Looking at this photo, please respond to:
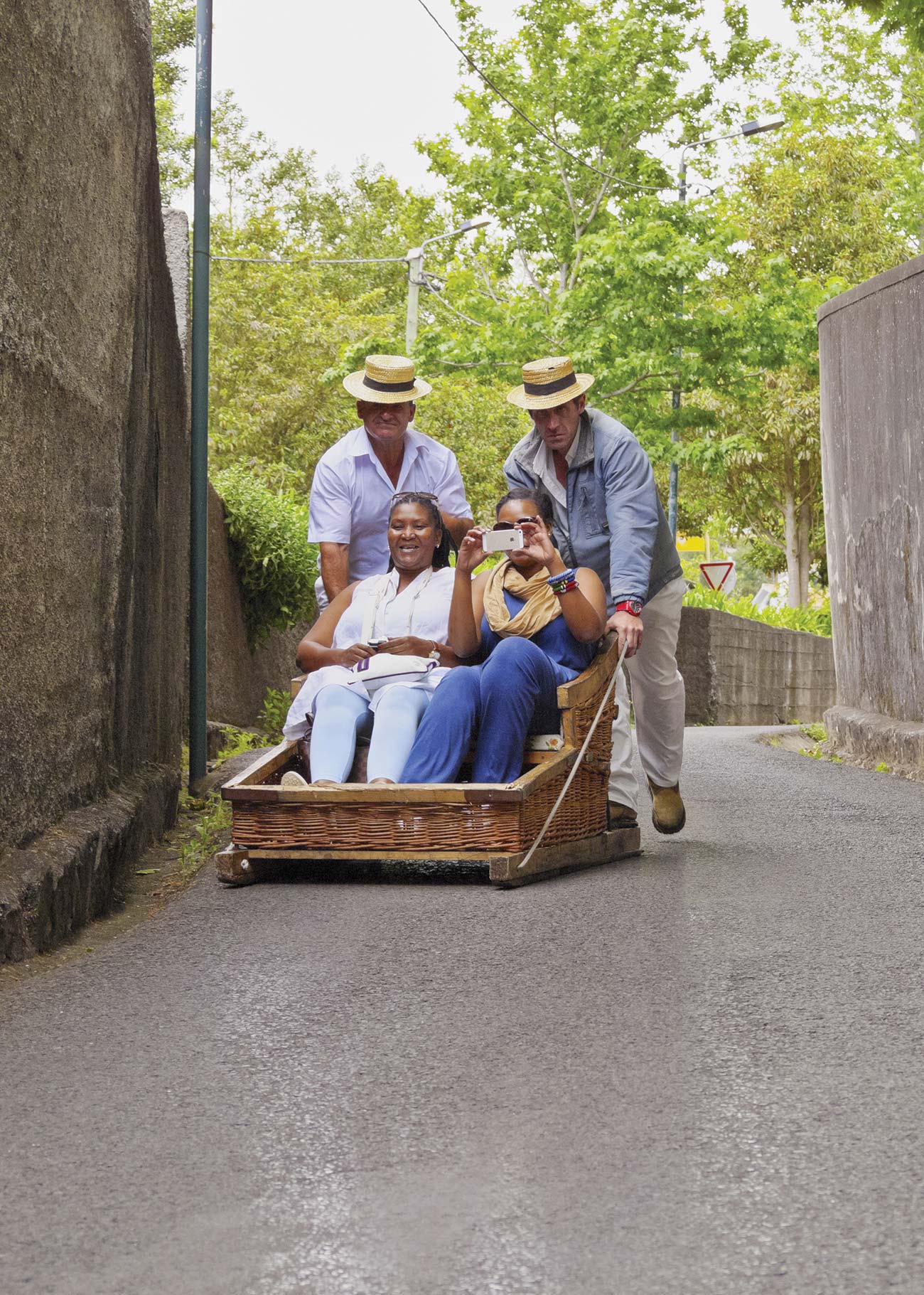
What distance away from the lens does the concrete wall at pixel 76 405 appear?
15.1ft

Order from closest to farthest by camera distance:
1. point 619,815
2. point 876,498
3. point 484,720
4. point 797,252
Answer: point 484,720
point 619,815
point 876,498
point 797,252

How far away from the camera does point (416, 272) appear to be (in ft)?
103

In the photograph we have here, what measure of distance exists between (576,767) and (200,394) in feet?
12.0

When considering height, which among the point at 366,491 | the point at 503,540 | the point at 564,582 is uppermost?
the point at 366,491

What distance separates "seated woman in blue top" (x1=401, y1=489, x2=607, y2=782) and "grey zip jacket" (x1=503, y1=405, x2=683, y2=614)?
112mm

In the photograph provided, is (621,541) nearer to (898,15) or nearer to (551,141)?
(898,15)

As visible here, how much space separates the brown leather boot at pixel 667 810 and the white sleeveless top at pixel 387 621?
1267mm

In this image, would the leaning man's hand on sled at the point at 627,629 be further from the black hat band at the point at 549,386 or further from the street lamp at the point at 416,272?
the street lamp at the point at 416,272

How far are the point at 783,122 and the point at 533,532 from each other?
2223cm

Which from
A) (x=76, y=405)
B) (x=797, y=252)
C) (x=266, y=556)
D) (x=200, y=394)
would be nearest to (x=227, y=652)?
(x=266, y=556)

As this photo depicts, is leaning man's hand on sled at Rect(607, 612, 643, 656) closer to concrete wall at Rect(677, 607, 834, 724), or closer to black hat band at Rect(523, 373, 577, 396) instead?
black hat band at Rect(523, 373, 577, 396)

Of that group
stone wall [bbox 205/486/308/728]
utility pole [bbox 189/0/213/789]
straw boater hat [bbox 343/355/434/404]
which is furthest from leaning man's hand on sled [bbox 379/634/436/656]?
stone wall [bbox 205/486/308/728]

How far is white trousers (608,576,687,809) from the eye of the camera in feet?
22.8

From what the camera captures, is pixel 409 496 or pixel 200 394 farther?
pixel 200 394
